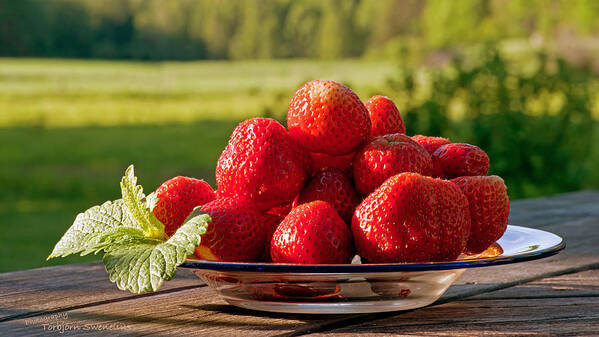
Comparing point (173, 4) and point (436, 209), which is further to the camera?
point (173, 4)

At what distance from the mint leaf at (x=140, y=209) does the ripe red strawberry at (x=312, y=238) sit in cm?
14

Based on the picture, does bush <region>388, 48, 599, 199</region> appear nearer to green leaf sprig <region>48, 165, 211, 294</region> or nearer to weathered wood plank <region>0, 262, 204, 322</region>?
weathered wood plank <region>0, 262, 204, 322</region>

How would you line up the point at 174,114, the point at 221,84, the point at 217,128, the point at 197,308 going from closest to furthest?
1. the point at 197,308
2. the point at 217,128
3. the point at 174,114
4. the point at 221,84

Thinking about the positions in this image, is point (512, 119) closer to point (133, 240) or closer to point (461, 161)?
point (461, 161)

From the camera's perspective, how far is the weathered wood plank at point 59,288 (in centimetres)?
100

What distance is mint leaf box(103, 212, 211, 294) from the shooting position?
2.70ft

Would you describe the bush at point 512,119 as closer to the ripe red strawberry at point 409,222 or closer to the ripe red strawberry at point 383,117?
the ripe red strawberry at point 383,117

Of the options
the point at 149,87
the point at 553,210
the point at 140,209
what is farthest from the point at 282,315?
the point at 149,87

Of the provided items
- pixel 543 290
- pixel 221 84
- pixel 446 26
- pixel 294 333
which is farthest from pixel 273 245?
pixel 446 26

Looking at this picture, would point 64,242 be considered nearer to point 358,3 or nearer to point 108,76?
point 358,3

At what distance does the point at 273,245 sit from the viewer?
898mm

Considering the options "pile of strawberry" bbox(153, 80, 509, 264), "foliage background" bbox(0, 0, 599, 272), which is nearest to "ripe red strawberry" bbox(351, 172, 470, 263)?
"pile of strawberry" bbox(153, 80, 509, 264)

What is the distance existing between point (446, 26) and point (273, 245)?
14.4 meters

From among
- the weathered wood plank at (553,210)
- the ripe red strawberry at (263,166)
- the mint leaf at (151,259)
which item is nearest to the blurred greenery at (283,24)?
the weathered wood plank at (553,210)
